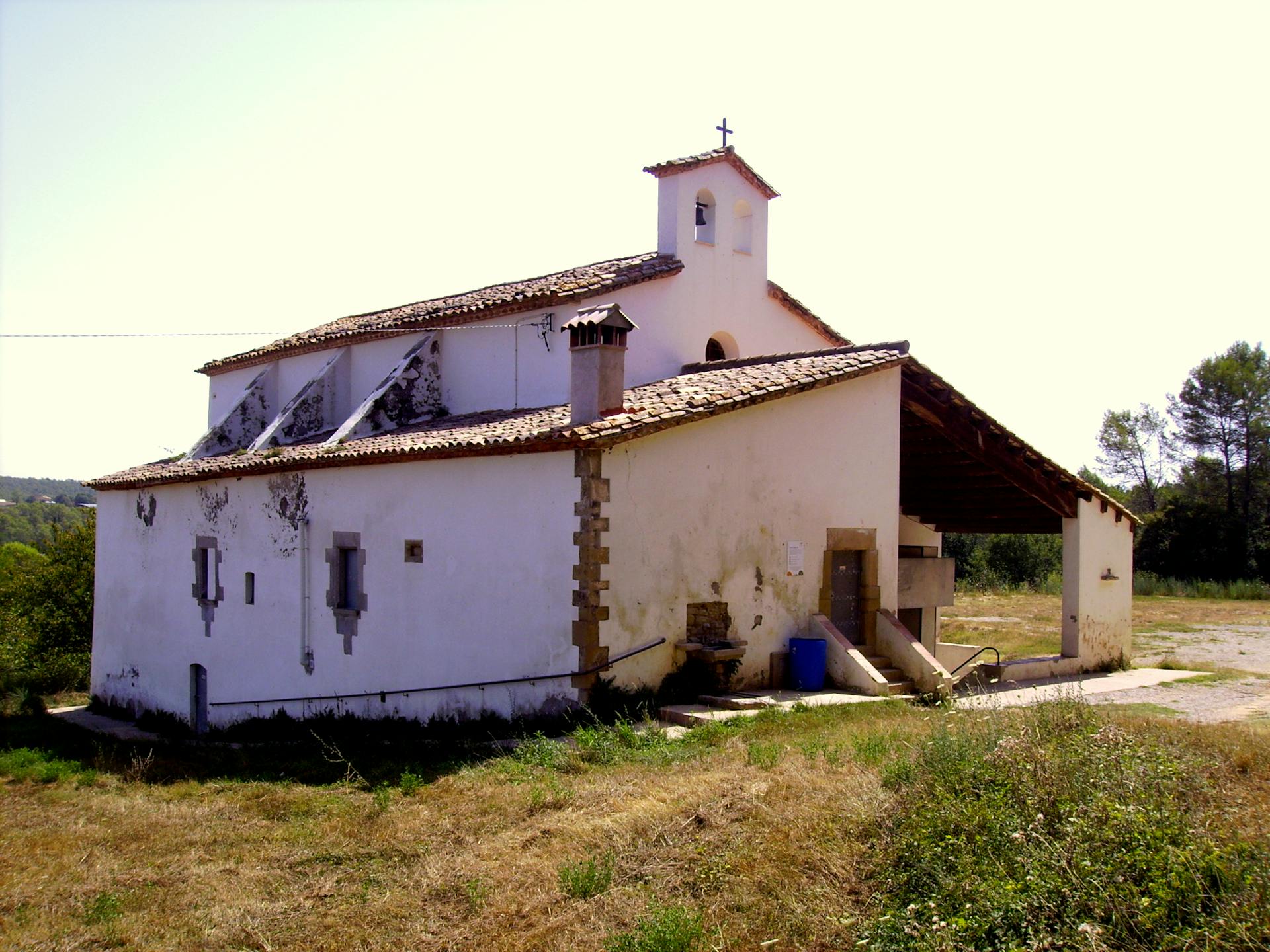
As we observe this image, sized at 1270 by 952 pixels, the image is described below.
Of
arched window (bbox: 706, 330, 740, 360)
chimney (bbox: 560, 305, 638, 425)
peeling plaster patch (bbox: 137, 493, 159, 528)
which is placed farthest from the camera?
peeling plaster patch (bbox: 137, 493, 159, 528)

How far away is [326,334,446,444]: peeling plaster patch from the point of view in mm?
15977

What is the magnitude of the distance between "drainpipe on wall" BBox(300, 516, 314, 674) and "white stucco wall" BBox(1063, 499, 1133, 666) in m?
10.9

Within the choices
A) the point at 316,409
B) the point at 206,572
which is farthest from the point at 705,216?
the point at 206,572

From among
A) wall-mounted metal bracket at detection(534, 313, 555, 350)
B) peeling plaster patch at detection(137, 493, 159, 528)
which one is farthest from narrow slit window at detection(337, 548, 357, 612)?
peeling plaster patch at detection(137, 493, 159, 528)

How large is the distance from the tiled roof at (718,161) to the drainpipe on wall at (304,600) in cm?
752

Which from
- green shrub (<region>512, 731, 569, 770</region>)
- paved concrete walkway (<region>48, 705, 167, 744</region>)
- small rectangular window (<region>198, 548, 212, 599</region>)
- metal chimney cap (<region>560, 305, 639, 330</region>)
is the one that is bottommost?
paved concrete walkway (<region>48, 705, 167, 744</region>)

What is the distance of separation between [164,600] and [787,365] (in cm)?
1202

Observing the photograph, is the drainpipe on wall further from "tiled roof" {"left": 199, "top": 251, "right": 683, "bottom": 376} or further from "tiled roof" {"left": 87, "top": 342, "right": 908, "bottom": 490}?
Answer: "tiled roof" {"left": 199, "top": 251, "right": 683, "bottom": 376}

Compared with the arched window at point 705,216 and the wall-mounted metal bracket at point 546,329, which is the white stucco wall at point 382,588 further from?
the arched window at point 705,216

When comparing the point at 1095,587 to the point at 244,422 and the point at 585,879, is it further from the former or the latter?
the point at 244,422

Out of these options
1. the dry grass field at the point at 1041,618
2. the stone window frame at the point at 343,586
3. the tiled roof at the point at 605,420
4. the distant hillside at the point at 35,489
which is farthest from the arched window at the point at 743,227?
the distant hillside at the point at 35,489

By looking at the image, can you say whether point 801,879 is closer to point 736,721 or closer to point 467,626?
point 736,721

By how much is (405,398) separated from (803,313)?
7.01 m

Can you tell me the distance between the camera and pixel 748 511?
12859 millimetres
